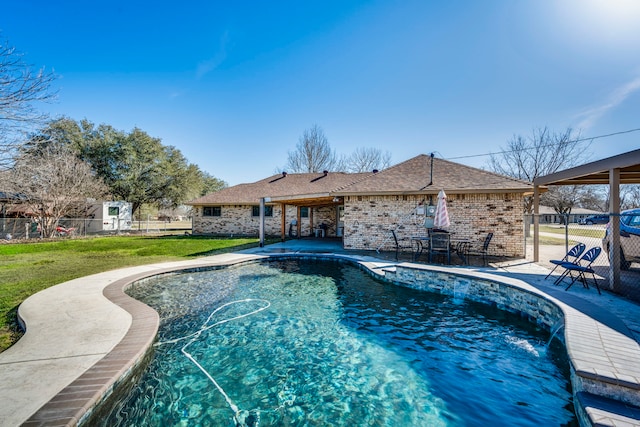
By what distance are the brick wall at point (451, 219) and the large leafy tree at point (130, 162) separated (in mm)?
23126

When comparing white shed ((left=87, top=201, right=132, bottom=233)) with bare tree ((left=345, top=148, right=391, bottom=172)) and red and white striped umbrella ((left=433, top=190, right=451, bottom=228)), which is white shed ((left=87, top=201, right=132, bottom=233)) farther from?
red and white striped umbrella ((left=433, top=190, right=451, bottom=228))

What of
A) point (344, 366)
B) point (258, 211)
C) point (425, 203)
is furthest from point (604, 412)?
point (258, 211)

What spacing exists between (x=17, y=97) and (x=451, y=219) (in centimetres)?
1213

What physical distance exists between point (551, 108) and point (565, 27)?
22.0ft

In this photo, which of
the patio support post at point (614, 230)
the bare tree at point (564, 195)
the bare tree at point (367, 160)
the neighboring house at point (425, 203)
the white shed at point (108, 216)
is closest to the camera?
the patio support post at point (614, 230)

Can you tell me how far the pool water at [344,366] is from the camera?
105 inches

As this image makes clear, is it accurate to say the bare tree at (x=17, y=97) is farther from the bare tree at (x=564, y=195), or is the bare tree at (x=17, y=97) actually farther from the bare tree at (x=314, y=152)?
the bare tree at (x=564, y=195)

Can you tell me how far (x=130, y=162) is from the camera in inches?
992

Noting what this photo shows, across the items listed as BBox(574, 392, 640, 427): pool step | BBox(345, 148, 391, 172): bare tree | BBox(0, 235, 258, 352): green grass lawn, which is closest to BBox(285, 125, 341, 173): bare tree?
BBox(345, 148, 391, 172): bare tree

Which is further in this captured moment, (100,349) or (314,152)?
(314,152)

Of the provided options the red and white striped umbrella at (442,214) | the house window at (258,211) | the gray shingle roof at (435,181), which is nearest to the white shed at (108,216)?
the house window at (258,211)

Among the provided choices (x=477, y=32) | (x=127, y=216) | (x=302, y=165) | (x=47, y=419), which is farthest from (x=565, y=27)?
(x=127, y=216)

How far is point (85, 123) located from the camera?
975 inches

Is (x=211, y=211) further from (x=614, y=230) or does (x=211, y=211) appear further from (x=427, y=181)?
(x=614, y=230)
